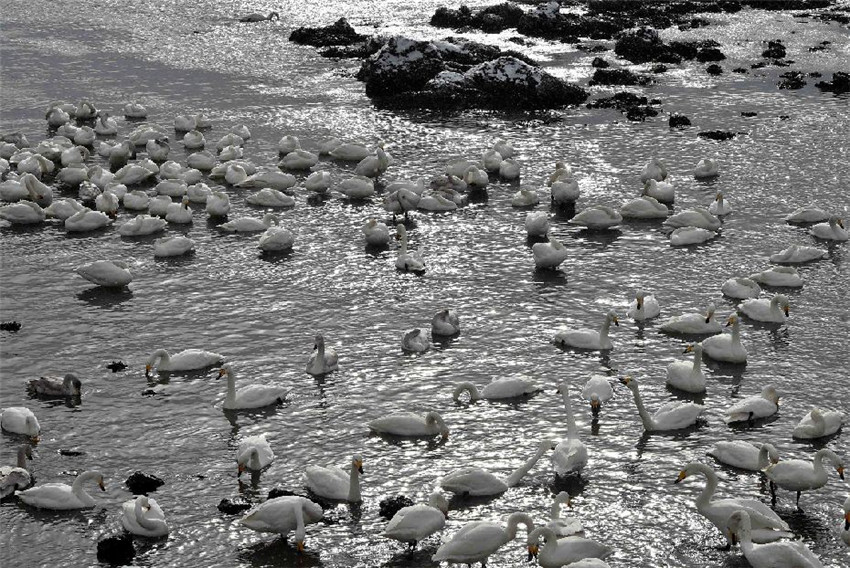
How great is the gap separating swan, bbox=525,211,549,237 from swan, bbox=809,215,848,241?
7643 millimetres

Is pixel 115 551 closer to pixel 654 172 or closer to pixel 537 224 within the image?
pixel 537 224

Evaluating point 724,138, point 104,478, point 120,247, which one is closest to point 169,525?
point 104,478

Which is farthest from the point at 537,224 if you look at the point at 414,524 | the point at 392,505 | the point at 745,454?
the point at 414,524

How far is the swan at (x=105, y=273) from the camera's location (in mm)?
29141

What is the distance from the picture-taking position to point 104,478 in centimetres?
2056

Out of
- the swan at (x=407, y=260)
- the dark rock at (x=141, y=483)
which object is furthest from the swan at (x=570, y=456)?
the swan at (x=407, y=260)

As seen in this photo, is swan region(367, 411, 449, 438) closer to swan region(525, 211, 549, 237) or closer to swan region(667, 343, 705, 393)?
swan region(667, 343, 705, 393)

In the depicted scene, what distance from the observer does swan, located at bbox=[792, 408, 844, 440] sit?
21.3 meters

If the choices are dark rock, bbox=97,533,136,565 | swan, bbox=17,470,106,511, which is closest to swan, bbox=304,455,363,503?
dark rock, bbox=97,533,136,565

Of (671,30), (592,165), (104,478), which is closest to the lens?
(104,478)

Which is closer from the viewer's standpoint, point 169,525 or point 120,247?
point 169,525

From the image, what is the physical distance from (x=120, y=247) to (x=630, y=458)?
17.7 metres

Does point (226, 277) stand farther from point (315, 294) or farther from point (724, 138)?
point (724, 138)

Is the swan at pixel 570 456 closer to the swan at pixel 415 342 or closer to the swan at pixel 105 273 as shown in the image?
the swan at pixel 415 342
